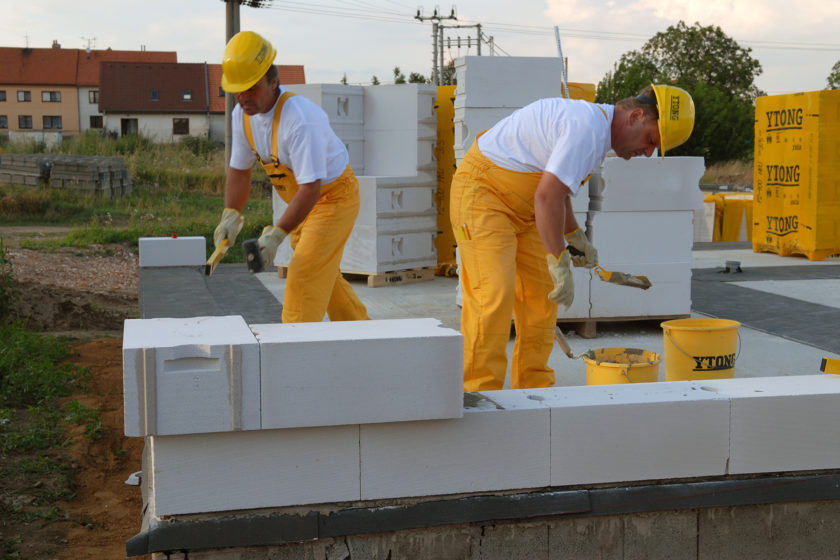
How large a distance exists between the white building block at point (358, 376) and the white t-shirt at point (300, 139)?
1417mm

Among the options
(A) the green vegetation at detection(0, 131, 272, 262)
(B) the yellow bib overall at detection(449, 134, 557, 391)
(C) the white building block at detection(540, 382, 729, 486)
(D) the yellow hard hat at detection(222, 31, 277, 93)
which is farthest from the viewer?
(A) the green vegetation at detection(0, 131, 272, 262)

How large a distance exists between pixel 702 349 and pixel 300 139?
Answer: 234cm

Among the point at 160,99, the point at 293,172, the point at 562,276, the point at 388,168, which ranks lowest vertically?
the point at 562,276

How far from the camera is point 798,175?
11.8m

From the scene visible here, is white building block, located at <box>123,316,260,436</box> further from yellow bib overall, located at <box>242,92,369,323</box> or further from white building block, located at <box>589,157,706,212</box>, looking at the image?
white building block, located at <box>589,157,706,212</box>

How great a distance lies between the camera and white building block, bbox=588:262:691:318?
21.9 feet

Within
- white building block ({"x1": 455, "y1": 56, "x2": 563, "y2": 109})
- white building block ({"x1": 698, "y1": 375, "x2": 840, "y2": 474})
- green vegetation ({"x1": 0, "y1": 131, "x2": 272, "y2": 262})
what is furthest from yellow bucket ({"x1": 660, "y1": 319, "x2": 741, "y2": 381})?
green vegetation ({"x1": 0, "y1": 131, "x2": 272, "y2": 262})

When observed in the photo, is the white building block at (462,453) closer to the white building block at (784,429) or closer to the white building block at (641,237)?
the white building block at (784,429)

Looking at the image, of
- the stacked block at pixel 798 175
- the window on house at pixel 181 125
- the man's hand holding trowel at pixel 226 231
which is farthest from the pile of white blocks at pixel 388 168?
the window on house at pixel 181 125

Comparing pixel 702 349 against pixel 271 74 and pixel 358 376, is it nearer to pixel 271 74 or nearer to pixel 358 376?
pixel 358 376

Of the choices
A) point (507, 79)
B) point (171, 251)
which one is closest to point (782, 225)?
point (507, 79)

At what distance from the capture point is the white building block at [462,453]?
11.0 feet

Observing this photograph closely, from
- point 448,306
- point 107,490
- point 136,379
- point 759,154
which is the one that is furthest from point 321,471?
point 759,154

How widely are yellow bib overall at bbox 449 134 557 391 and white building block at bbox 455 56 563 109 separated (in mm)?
2416
